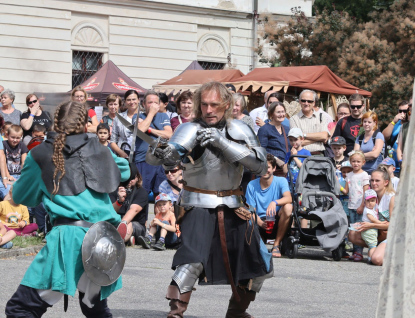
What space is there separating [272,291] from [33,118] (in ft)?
20.6

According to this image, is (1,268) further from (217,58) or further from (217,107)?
(217,58)

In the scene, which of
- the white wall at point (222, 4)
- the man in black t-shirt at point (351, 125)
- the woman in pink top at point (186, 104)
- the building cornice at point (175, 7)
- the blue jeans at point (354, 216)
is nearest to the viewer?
the blue jeans at point (354, 216)

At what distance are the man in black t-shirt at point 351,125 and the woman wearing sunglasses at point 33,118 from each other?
4.40 m

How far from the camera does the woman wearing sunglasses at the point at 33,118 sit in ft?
40.3

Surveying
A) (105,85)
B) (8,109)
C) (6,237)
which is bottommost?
(6,237)

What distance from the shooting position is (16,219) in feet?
32.8

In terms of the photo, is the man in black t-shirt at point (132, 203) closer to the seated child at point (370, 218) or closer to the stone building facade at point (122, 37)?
the seated child at point (370, 218)

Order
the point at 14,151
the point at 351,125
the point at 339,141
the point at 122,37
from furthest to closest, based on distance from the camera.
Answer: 1. the point at 122,37
2. the point at 14,151
3. the point at 351,125
4. the point at 339,141

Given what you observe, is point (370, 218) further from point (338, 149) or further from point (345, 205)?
point (338, 149)

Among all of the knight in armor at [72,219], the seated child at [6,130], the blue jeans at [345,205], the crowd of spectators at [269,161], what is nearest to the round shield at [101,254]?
the knight in armor at [72,219]

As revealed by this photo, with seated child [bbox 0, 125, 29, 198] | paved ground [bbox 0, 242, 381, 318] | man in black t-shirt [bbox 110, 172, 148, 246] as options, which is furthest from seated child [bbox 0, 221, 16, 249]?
seated child [bbox 0, 125, 29, 198]

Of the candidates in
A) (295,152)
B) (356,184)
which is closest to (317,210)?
(356,184)

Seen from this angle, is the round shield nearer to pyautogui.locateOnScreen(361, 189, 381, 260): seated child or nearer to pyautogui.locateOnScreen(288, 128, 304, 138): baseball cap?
pyautogui.locateOnScreen(361, 189, 381, 260): seated child

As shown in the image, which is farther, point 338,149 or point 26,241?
point 338,149
